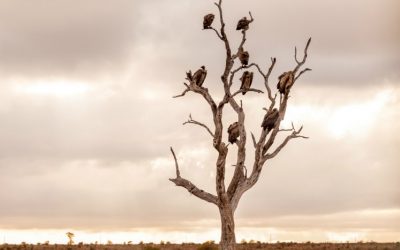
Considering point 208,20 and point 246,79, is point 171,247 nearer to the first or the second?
point 246,79

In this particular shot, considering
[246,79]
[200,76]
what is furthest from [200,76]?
[246,79]

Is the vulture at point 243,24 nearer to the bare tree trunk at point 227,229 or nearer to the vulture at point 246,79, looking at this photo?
the vulture at point 246,79

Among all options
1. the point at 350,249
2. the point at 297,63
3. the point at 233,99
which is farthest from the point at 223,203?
the point at 350,249

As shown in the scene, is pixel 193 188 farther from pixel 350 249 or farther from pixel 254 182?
pixel 350 249

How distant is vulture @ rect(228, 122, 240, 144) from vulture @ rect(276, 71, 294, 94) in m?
1.79

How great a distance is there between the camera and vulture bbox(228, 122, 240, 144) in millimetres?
21797

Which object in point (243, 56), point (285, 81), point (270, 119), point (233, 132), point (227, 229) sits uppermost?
point (243, 56)

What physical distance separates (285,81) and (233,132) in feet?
7.16

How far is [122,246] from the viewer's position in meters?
44.4

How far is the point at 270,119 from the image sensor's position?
21859 mm

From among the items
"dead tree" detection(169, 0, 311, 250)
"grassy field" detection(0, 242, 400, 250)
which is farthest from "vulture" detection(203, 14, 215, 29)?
"grassy field" detection(0, 242, 400, 250)

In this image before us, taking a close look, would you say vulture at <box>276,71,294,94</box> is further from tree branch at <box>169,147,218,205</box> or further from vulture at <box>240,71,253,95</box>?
tree branch at <box>169,147,218,205</box>

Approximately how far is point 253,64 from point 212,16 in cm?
190

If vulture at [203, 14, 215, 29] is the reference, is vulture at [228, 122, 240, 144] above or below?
below
